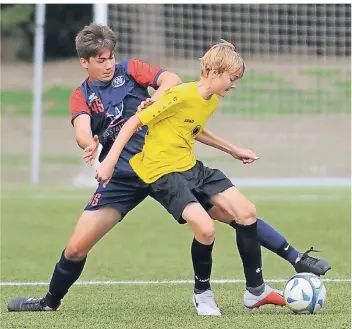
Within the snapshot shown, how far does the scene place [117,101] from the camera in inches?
255

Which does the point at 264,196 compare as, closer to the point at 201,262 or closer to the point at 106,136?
the point at 106,136

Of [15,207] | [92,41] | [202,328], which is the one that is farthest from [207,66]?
[15,207]

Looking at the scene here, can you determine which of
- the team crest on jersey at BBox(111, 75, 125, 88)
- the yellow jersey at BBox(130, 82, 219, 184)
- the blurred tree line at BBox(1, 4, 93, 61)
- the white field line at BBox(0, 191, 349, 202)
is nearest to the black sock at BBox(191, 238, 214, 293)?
the yellow jersey at BBox(130, 82, 219, 184)

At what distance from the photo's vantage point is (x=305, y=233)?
37.4ft

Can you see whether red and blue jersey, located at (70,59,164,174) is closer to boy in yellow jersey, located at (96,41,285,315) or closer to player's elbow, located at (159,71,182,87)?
player's elbow, located at (159,71,182,87)

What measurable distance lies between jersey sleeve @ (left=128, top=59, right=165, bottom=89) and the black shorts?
63 cm

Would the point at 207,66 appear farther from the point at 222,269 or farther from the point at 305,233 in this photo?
the point at 305,233

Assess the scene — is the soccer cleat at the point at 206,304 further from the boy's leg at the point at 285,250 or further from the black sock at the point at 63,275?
the black sock at the point at 63,275

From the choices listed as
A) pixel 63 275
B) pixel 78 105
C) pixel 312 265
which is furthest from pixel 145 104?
pixel 312 265

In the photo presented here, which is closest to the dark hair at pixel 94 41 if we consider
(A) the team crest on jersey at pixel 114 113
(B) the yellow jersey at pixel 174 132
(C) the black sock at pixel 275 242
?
(A) the team crest on jersey at pixel 114 113

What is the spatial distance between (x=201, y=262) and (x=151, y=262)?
3.00 meters

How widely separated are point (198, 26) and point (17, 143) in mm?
7117

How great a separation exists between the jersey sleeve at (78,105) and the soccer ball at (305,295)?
5.43 ft

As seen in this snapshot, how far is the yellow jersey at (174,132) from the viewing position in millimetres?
6199
